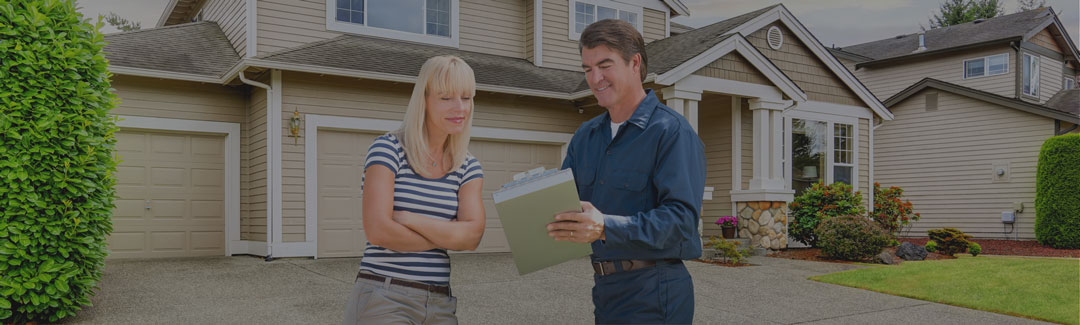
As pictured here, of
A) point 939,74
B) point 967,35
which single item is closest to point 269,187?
point 939,74

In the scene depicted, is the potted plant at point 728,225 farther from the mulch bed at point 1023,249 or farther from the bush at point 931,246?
the mulch bed at point 1023,249

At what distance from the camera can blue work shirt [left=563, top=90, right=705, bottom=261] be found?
1.77 metres

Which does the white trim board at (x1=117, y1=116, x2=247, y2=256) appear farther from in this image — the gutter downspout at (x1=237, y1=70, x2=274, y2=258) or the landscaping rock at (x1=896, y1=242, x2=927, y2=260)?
the landscaping rock at (x1=896, y1=242, x2=927, y2=260)

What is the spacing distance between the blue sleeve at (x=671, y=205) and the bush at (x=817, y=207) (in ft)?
34.3

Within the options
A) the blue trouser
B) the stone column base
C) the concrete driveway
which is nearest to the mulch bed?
the stone column base

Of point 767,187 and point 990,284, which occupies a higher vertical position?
point 767,187

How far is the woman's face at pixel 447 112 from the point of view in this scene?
2035mm

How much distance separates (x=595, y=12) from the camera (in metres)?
13.0

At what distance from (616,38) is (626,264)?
63cm

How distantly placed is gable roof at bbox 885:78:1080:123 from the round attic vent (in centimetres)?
720

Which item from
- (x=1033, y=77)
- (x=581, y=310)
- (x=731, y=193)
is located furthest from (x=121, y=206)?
(x=1033, y=77)

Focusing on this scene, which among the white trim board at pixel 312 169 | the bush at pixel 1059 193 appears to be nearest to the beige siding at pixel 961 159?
the bush at pixel 1059 193

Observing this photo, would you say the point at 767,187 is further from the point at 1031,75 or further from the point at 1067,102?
the point at 1031,75

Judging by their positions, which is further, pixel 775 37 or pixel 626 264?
pixel 775 37
